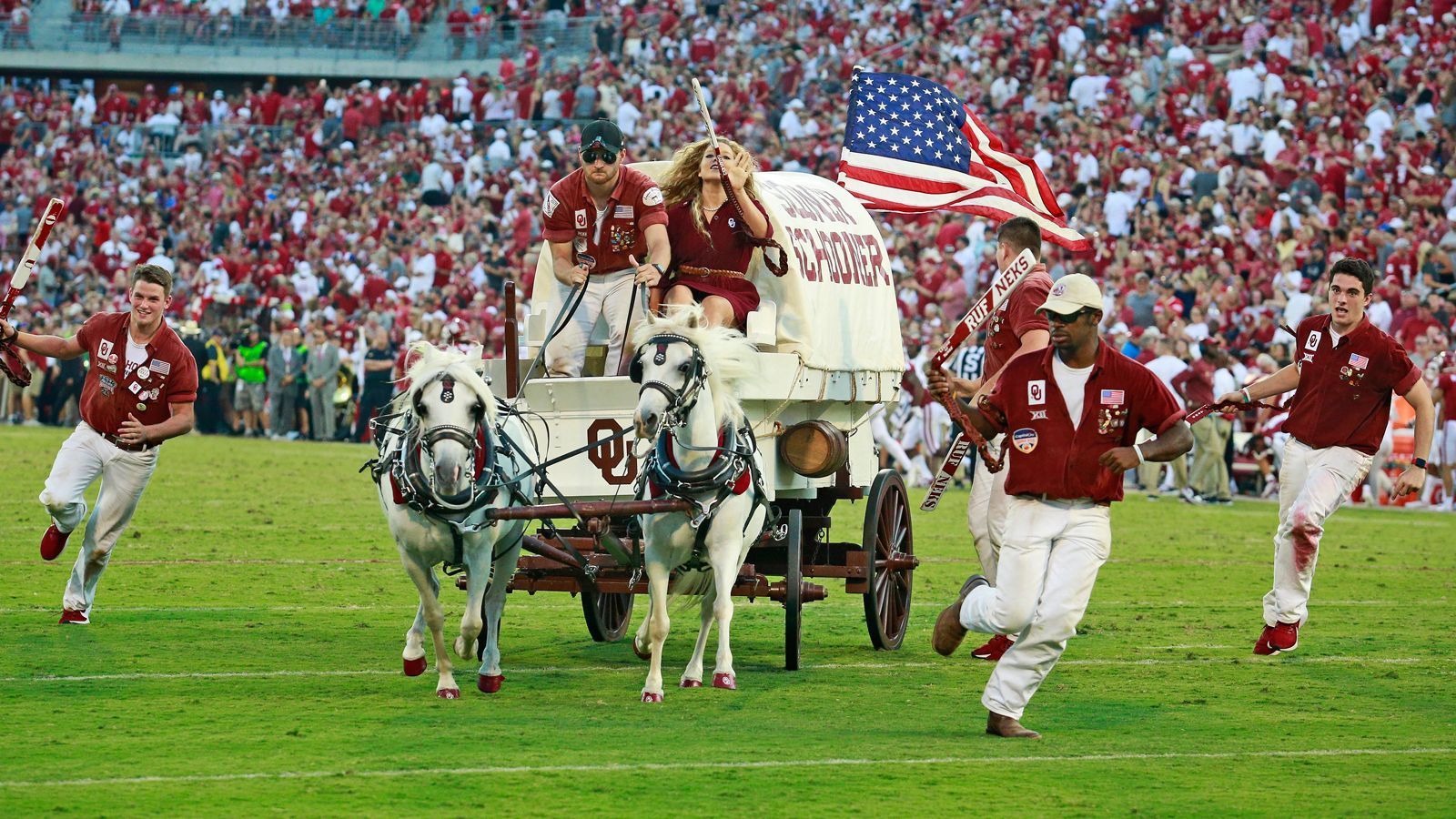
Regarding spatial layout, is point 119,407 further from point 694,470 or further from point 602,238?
point 694,470

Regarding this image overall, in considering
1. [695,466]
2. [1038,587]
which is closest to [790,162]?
[695,466]

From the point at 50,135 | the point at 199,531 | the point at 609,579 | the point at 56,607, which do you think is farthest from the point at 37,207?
the point at 609,579

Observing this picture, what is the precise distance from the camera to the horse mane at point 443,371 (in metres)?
9.39

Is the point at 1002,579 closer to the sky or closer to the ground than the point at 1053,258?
closer to the ground

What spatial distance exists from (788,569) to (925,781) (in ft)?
10.2

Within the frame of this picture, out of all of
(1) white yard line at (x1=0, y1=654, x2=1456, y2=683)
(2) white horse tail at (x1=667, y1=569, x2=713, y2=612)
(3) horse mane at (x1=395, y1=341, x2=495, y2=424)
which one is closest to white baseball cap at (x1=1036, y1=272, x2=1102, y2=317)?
(2) white horse tail at (x1=667, y1=569, x2=713, y2=612)

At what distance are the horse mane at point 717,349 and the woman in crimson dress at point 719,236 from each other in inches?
41.2

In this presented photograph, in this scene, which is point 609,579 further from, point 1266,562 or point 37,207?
point 37,207

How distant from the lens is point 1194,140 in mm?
29844

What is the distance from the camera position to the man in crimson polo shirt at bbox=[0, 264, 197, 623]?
38.2ft

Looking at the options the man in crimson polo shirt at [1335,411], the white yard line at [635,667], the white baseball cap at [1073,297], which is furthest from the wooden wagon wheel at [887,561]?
the white baseball cap at [1073,297]

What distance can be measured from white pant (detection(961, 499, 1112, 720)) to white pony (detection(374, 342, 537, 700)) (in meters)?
2.52

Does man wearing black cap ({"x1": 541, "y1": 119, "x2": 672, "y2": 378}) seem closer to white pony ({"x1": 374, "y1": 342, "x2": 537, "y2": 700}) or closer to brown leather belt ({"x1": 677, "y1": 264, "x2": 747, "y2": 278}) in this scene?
brown leather belt ({"x1": 677, "y1": 264, "x2": 747, "y2": 278})

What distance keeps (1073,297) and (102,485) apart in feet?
20.2
